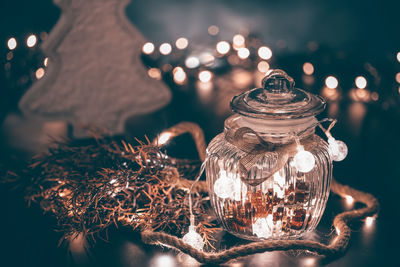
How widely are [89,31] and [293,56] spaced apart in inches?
33.8

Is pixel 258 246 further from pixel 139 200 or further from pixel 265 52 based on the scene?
pixel 265 52

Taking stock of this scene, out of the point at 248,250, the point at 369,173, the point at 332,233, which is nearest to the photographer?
the point at 248,250

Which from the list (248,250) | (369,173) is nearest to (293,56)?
(369,173)

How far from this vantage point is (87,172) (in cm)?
114

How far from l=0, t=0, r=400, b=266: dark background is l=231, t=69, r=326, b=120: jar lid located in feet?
0.92

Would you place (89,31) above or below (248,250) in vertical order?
above

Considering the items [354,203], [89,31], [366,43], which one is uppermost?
[89,31]

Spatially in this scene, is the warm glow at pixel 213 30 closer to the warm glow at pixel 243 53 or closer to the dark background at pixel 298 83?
the dark background at pixel 298 83

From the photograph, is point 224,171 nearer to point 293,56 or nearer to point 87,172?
point 87,172

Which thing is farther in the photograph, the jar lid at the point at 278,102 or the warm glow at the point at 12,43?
the warm glow at the point at 12,43

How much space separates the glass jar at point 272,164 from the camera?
92 cm

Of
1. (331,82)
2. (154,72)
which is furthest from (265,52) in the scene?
A: (154,72)

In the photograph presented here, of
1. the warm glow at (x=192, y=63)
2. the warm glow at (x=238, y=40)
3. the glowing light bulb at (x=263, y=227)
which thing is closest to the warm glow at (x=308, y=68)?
the warm glow at (x=238, y=40)

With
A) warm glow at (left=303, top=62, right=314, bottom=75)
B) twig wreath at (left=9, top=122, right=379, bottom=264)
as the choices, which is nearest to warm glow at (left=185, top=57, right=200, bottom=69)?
warm glow at (left=303, top=62, right=314, bottom=75)
